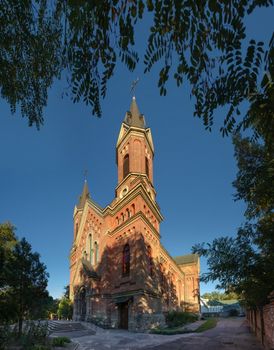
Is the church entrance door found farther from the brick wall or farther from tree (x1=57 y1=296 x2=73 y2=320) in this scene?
the brick wall

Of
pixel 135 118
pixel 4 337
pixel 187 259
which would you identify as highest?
pixel 135 118

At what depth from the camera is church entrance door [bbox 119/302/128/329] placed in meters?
24.6

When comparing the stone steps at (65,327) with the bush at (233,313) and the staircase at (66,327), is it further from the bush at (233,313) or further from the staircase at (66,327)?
the bush at (233,313)

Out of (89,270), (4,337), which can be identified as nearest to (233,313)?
(89,270)

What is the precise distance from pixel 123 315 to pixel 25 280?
1072 centimetres

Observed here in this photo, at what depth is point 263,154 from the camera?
6.57 meters

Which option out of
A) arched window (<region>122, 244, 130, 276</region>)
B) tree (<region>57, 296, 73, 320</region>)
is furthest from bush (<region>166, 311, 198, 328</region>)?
tree (<region>57, 296, 73, 320</region>)

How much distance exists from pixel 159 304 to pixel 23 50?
26308mm

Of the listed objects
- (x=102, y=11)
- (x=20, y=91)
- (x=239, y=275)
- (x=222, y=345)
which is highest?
(x=20, y=91)

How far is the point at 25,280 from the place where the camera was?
60.6ft

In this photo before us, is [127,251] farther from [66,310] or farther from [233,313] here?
[233,313]

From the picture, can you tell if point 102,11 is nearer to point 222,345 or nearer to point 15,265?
point 222,345

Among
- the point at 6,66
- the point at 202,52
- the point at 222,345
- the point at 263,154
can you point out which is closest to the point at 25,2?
the point at 6,66

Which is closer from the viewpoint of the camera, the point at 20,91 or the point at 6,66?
the point at 6,66
